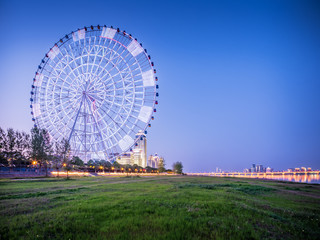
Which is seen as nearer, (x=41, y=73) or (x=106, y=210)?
(x=106, y=210)

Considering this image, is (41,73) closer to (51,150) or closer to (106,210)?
(51,150)

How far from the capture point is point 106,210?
902cm

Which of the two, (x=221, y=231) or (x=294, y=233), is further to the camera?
(x=294, y=233)

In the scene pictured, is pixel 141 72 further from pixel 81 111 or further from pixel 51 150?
pixel 51 150

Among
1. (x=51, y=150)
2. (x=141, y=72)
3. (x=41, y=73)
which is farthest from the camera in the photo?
(x=51, y=150)

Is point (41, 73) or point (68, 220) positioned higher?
point (41, 73)

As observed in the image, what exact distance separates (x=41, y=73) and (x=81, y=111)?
15.2 m

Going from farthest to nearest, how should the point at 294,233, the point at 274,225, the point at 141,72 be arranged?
the point at 141,72, the point at 274,225, the point at 294,233

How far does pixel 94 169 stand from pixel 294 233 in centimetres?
10961

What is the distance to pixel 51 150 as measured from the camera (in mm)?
52594

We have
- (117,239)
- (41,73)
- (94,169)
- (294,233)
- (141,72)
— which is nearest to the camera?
(117,239)

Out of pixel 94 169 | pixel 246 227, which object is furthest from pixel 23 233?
pixel 94 169

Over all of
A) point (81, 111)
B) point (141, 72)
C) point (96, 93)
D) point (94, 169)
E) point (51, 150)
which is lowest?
point (94, 169)

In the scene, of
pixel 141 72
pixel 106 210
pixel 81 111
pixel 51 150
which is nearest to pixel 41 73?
pixel 81 111
